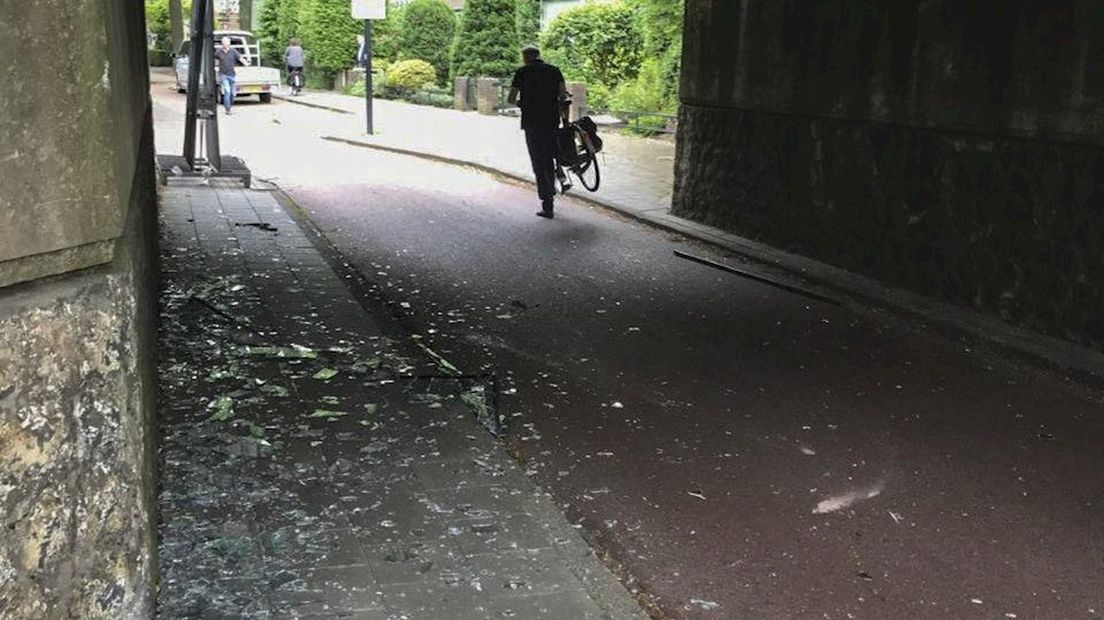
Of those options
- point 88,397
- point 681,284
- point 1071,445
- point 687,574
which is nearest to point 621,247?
point 681,284

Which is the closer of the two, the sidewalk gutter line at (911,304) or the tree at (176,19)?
the sidewalk gutter line at (911,304)

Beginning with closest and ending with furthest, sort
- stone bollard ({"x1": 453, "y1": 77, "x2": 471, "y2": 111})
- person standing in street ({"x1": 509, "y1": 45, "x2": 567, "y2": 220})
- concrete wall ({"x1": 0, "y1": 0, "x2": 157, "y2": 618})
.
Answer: concrete wall ({"x1": 0, "y1": 0, "x2": 157, "y2": 618}) → person standing in street ({"x1": 509, "y1": 45, "x2": 567, "y2": 220}) → stone bollard ({"x1": 453, "y1": 77, "x2": 471, "y2": 111})

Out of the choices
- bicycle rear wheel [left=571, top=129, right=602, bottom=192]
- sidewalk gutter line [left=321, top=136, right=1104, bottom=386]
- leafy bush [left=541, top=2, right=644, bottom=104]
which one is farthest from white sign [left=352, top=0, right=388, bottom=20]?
sidewalk gutter line [left=321, top=136, right=1104, bottom=386]

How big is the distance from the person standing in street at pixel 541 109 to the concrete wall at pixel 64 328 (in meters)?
9.35

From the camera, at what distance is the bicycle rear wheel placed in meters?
13.0

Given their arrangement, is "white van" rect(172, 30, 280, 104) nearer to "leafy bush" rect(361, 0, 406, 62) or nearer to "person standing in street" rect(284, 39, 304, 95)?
"person standing in street" rect(284, 39, 304, 95)

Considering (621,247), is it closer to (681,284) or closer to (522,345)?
(681,284)

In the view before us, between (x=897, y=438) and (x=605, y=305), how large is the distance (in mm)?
2981

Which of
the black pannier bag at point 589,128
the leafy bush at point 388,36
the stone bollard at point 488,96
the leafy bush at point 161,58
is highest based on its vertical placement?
the leafy bush at point 388,36

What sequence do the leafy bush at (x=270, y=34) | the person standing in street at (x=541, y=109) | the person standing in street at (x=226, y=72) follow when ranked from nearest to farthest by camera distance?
the person standing in street at (x=541, y=109)
the person standing in street at (x=226, y=72)
the leafy bush at (x=270, y=34)

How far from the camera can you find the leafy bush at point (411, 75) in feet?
105

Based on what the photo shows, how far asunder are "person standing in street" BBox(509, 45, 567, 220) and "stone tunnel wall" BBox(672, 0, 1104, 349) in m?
1.81

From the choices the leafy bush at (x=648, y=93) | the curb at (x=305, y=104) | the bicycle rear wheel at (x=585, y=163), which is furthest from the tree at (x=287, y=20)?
the bicycle rear wheel at (x=585, y=163)

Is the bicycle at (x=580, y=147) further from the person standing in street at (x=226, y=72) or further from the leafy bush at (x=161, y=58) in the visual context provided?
the leafy bush at (x=161, y=58)
